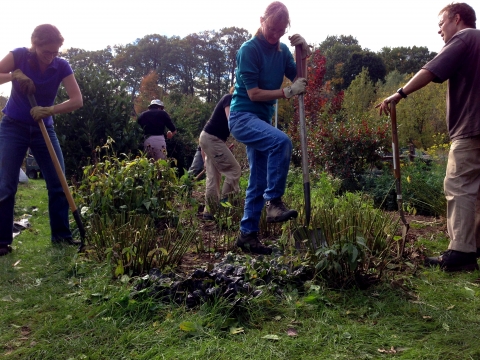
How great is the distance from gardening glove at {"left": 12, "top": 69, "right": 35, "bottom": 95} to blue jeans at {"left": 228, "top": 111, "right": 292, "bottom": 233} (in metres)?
1.66

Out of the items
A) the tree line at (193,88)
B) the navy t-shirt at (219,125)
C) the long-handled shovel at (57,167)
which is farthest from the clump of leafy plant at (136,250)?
the tree line at (193,88)

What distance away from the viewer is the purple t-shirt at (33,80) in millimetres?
3637

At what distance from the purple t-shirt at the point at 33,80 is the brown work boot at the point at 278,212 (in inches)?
85.9

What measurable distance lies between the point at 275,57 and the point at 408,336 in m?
2.18

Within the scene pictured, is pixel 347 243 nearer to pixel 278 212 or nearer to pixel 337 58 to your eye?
pixel 278 212

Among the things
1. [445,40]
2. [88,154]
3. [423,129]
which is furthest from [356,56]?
[445,40]

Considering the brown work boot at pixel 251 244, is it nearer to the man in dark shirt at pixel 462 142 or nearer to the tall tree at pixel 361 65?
the man in dark shirt at pixel 462 142

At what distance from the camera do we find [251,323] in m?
2.13

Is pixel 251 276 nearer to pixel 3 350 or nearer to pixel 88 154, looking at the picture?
pixel 3 350

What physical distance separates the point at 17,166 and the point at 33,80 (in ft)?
2.47

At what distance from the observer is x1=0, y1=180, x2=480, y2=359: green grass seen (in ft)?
6.15

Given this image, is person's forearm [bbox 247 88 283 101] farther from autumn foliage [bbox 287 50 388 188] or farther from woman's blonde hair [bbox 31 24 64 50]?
autumn foliage [bbox 287 50 388 188]

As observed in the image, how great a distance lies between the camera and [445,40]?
3.33 m

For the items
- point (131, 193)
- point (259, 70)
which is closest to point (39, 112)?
point (131, 193)
